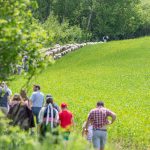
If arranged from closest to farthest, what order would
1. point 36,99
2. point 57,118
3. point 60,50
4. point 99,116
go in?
1. point 99,116
2. point 57,118
3. point 36,99
4. point 60,50

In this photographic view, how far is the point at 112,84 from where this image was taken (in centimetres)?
4212

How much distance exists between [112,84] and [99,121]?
2567 centimetres

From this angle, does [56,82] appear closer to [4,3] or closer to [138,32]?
[4,3]

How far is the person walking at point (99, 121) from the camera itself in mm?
16516

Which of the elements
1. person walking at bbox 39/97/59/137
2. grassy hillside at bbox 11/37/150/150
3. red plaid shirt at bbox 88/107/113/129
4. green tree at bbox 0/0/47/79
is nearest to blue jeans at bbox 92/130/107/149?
red plaid shirt at bbox 88/107/113/129

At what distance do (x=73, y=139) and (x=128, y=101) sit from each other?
74.5 feet

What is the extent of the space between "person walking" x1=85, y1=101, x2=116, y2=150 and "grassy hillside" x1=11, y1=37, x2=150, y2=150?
11.1ft

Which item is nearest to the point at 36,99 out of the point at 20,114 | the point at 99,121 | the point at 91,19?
the point at 20,114

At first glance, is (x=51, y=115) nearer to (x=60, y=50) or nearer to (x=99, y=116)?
(x=99, y=116)

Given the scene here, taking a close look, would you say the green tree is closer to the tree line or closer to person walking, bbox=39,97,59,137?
person walking, bbox=39,97,59,137

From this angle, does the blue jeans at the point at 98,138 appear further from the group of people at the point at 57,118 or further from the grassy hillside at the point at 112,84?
the grassy hillside at the point at 112,84

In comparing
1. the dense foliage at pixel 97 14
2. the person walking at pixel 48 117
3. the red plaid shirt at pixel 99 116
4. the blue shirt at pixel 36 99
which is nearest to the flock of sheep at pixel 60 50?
the dense foliage at pixel 97 14

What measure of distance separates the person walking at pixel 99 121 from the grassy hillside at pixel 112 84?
133 inches

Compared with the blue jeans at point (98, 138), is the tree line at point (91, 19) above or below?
above
